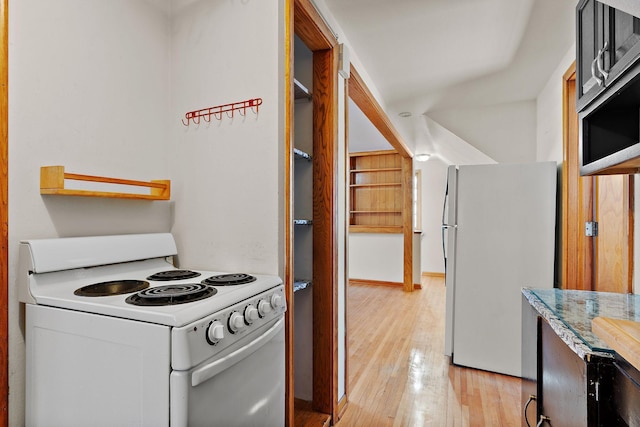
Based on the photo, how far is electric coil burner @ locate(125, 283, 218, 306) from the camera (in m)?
1.03

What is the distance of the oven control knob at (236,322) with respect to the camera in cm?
108

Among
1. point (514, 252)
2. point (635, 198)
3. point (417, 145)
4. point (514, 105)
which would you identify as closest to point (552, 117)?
point (514, 105)

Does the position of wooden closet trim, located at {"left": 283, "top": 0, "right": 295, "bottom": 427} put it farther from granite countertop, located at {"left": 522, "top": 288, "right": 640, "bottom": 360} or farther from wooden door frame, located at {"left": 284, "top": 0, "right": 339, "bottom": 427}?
granite countertop, located at {"left": 522, "top": 288, "right": 640, "bottom": 360}

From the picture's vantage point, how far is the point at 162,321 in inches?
36.0

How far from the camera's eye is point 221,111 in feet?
5.37

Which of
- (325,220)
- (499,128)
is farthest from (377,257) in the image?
(325,220)

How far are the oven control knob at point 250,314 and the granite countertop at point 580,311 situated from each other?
0.94 metres

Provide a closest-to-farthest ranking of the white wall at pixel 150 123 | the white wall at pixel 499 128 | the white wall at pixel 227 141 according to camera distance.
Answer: the white wall at pixel 150 123
the white wall at pixel 227 141
the white wall at pixel 499 128

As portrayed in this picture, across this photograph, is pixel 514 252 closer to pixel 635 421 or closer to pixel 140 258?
pixel 635 421

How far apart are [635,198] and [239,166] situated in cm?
175

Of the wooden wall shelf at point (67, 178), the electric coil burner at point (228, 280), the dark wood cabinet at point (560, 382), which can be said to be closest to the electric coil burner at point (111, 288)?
the electric coil burner at point (228, 280)

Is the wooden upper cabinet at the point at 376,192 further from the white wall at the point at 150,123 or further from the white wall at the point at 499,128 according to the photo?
the white wall at the point at 150,123

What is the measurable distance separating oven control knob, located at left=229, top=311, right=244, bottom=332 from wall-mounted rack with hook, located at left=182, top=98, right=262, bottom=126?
91 cm

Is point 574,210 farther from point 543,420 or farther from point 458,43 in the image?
point 543,420
